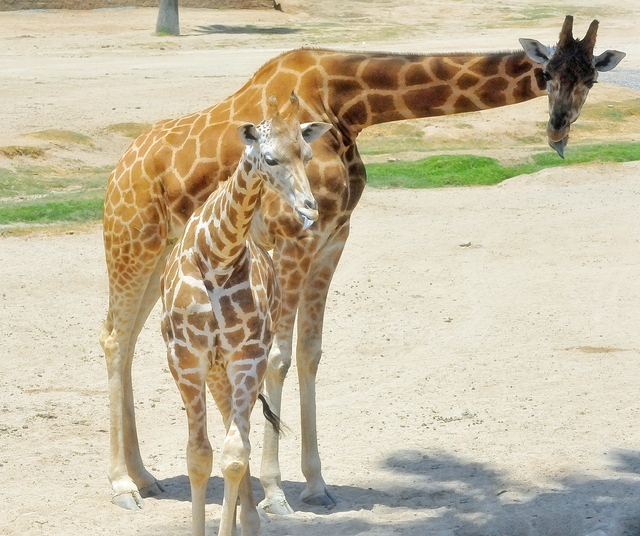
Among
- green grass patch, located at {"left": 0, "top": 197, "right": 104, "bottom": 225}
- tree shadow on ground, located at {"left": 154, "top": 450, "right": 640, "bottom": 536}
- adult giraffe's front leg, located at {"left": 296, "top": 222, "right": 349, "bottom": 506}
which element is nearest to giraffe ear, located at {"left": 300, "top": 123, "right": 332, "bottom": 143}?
adult giraffe's front leg, located at {"left": 296, "top": 222, "right": 349, "bottom": 506}

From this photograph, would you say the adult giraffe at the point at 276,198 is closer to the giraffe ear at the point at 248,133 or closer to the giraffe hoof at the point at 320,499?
the giraffe hoof at the point at 320,499

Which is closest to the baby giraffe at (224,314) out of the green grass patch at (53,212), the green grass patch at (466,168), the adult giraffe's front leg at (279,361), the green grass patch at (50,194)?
the adult giraffe's front leg at (279,361)

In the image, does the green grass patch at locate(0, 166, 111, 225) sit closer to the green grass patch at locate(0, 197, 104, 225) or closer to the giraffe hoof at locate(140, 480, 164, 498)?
the green grass patch at locate(0, 197, 104, 225)

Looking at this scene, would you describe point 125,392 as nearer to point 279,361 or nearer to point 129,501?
point 129,501

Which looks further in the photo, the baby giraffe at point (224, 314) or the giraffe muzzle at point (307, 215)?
the baby giraffe at point (224, 314)

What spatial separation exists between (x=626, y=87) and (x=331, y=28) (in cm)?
1359

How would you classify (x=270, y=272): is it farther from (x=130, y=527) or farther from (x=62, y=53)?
(x=62, y=53)

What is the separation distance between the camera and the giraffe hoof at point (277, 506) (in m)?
7.01

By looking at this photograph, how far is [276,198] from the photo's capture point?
6.73m

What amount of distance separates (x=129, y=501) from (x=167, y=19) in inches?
1134

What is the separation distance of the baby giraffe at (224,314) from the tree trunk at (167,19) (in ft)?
96.7

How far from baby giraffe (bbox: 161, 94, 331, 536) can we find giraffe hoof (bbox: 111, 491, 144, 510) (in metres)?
1.42

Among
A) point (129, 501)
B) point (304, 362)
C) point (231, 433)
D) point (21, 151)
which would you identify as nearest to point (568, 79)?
point (304, 362)

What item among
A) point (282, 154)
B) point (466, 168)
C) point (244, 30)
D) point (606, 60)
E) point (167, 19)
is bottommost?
point (466, 168)
